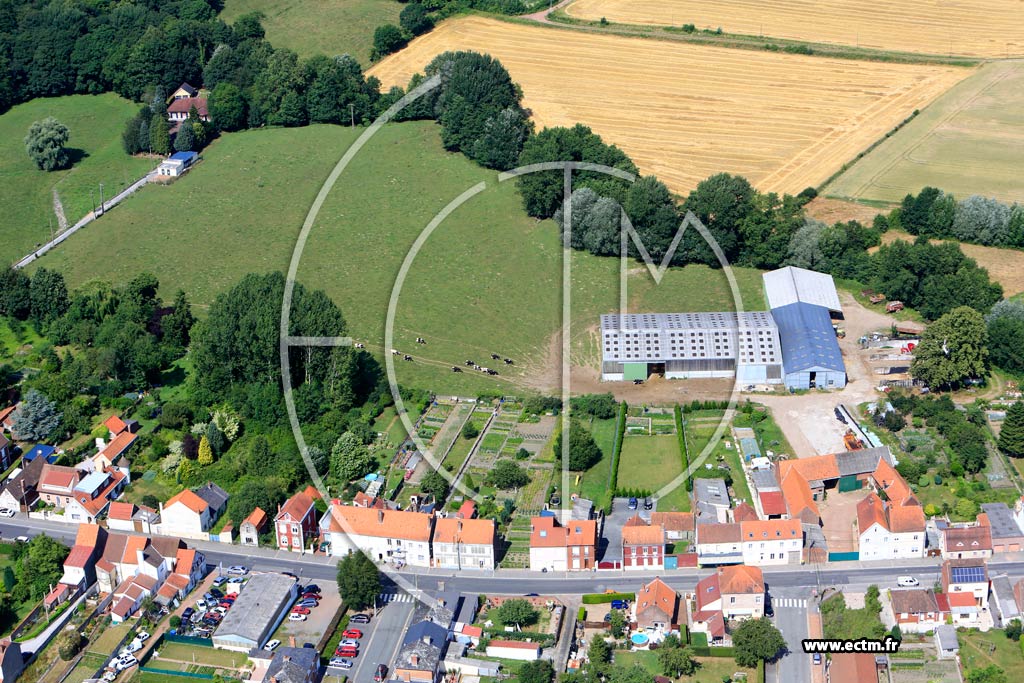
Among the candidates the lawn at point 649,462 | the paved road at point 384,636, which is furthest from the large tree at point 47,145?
the paved road at point 384,636

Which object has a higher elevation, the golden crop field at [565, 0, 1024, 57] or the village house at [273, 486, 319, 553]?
the golden crop field at [565, 0, 1024, 57]

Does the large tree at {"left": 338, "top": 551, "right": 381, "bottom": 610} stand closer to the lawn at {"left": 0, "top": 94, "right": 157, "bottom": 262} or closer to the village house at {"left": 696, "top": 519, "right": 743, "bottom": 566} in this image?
the village house at {"left": 696, "top": 519, "right": 743, "bottom": 566}

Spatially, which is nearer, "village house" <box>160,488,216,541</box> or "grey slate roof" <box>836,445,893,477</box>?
"village house" <box>160,488,216,541</box>

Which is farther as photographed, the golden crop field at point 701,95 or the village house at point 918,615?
the golden crop field at point 701,95

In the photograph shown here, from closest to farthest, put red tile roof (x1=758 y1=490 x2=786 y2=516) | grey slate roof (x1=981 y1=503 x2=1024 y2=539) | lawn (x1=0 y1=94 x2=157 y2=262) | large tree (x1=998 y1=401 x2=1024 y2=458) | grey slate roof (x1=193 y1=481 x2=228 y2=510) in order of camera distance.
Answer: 1. grey slate roof (x1=981 y1=503 x2=1024 y2=539)
2. red tile roof (x1=758 y1=490 x2=786 y2=516)
3. grey slate roof (x1=193 y1=481 x2=228 y2=510)
4. large tree (x1=998 y1=401 x2=1024 y2=458)
5. lawn (x1=0 y1=94 x2=157 y2=262)

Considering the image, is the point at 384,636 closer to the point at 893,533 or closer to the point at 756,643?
the point at 756,643

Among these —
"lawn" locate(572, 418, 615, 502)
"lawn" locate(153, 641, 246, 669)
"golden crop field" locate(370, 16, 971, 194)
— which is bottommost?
"lawn" locate(153, 641, 246, 669)

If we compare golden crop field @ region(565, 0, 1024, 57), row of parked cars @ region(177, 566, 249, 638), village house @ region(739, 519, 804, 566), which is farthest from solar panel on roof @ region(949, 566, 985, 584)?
golden crop field @ region(565, 0, 1024, 57)

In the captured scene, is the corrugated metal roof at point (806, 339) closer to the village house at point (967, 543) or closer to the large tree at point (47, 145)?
the village house at point (967, 543)
